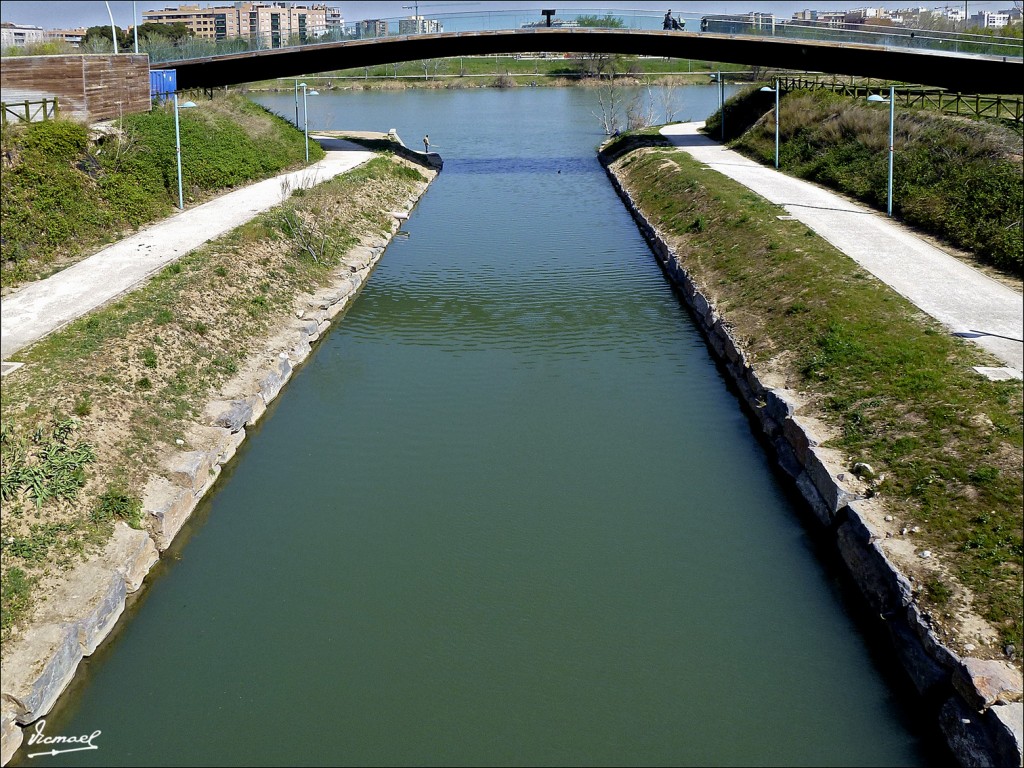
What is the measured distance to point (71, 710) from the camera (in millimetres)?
9359

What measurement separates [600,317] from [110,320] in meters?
9.40

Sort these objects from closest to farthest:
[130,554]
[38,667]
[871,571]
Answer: [38,667]
[871,571]
[130,554]

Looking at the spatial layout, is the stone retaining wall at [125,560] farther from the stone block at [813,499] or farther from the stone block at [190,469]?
the stone block at [813,499]

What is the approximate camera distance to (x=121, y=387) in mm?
14273

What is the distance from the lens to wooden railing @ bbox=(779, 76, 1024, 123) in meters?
31.1

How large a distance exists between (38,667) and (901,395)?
33.3 ft

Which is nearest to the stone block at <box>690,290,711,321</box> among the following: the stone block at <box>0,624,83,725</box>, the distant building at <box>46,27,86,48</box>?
the stone block at <box>0,624,83,725</box>

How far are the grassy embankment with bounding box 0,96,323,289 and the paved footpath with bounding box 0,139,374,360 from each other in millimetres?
506

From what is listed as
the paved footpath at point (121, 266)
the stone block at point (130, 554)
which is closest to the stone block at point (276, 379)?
the paved footpath at point (121, 266)

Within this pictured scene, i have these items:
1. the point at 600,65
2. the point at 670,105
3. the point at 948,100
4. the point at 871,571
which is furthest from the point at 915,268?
the point at 600,65

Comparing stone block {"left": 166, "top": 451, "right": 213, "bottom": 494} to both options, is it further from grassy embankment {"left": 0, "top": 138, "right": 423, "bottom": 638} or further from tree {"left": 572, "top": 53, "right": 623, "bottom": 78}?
tree {"left": 572, "top": 53, "right": 623, "bottom": 78}

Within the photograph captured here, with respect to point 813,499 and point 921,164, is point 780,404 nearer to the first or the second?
point 813,499

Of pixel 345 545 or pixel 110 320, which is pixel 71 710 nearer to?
pixel 345 545

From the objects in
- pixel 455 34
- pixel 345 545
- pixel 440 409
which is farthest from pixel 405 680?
pixel 455 34
